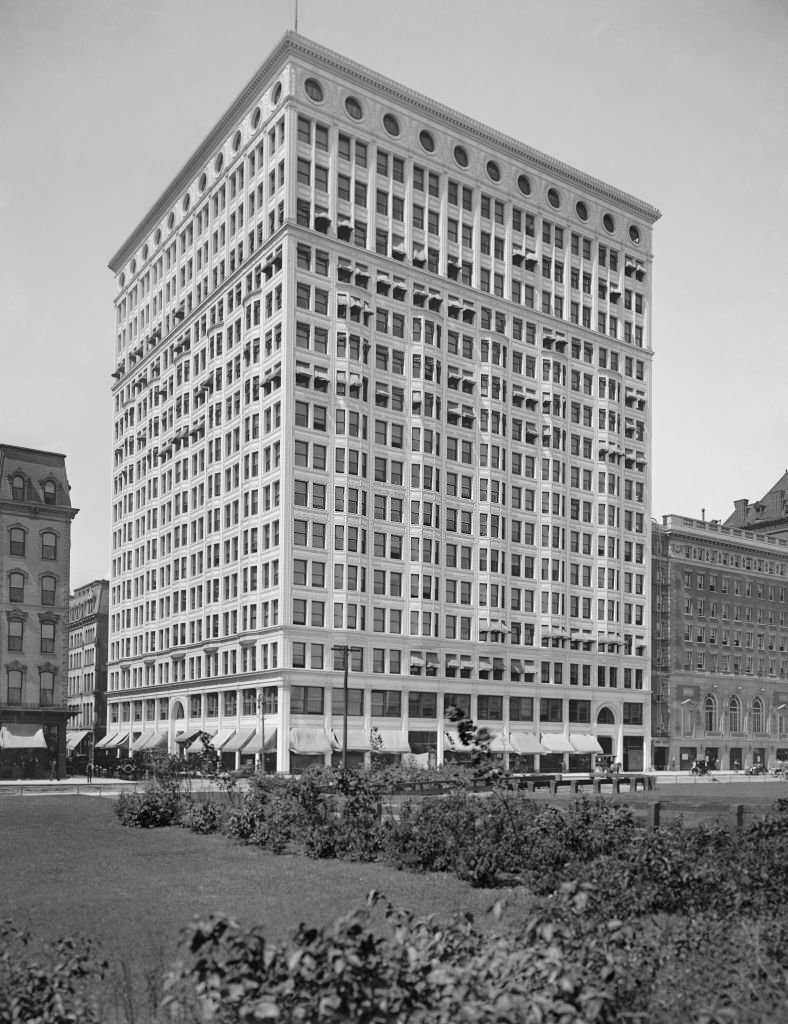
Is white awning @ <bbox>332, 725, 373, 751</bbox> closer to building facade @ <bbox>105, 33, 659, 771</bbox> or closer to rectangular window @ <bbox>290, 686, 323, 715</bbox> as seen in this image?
building facade @ <bbox>105, 33, 659, 771</bbox>

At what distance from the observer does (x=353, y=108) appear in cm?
9638

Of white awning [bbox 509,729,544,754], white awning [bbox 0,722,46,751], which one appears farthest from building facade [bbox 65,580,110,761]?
white awning [bbox 509,729,544,754]

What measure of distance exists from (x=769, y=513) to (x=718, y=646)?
117 feet

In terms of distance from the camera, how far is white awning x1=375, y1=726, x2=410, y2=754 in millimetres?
90488

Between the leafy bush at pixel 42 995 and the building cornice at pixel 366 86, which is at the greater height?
the building cornice at pixel 366 86

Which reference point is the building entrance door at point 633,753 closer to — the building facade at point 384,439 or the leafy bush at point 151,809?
the building facade at point 384,439

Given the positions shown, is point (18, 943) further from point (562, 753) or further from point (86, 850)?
point (562, 753)

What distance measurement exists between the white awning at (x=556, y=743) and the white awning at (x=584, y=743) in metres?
0.71

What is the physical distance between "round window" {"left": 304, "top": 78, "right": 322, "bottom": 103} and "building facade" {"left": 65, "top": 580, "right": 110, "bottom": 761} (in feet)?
231

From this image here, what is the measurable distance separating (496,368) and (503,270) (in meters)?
9.82

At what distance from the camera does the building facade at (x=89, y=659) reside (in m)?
140

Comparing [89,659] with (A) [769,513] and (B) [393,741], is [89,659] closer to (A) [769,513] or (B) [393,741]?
(B) [393,741]

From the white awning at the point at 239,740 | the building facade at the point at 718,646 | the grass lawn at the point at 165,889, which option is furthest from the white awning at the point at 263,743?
the grass lawn at the point at 165,889

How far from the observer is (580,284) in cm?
11194
